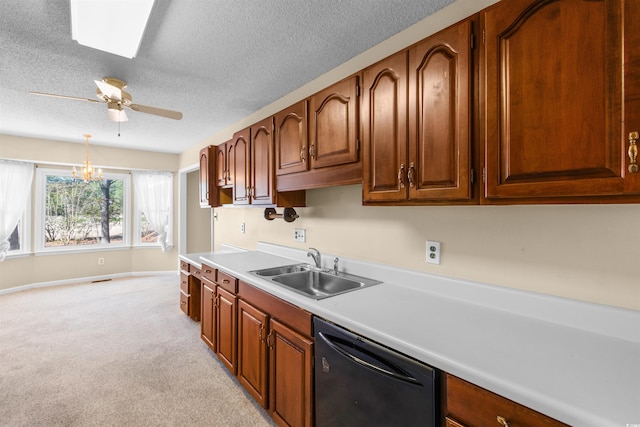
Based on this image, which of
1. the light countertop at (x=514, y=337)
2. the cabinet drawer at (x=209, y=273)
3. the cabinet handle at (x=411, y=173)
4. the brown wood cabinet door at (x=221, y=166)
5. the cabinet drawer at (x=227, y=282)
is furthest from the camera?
the brown wood cabinet door at (x=221, y=166)

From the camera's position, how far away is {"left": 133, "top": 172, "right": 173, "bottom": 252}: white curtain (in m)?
5.58

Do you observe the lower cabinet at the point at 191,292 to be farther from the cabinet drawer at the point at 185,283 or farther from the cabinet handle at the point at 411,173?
the cabinet handle at the point at 411,173

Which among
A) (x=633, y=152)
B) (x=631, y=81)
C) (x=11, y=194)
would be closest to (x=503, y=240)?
(x=633, y=152)

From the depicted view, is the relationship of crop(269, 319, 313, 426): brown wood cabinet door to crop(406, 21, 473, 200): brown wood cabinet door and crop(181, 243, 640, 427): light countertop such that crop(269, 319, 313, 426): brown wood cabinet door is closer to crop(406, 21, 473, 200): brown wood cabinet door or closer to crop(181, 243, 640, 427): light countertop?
crop(181, 243, 640, 427): light countertop

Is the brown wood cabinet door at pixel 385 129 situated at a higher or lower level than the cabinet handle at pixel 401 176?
higher

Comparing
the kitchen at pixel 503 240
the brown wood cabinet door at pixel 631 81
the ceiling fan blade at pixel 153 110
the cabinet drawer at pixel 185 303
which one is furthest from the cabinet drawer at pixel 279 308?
the cabinet drawer at pixel 185 303

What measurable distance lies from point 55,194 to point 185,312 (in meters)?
3.61

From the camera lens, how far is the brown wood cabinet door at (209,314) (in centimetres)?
255

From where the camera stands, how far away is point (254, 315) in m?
1.93

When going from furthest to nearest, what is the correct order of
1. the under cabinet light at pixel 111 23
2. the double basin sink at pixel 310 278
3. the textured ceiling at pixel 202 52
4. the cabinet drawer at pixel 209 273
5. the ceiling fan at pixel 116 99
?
the cabinet drawer at pixel 209 273, the ceiling fan at pixel 116 99, the double basin sink at pixel 310 278, the textured ceiling at pixel 202 52, the under cabinet light at pixel 111 23

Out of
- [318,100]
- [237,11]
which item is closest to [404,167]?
[318,100]

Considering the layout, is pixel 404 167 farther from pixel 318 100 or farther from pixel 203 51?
pixel 203 51

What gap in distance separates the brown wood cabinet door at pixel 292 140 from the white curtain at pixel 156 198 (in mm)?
4313

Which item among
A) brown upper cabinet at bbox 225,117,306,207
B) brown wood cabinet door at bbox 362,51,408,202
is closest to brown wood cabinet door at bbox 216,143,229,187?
brown upper cabinet at bbox 225,117,306,207
